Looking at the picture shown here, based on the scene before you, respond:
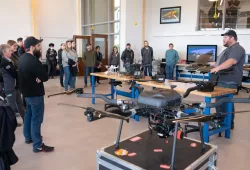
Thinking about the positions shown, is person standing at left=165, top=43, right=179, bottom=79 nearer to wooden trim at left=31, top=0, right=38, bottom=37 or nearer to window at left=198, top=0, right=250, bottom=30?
window at left=198, top=0, right=250, bottom=30

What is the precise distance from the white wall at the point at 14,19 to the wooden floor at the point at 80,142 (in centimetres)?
564

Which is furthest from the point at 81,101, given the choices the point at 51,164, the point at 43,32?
the point at 43,32

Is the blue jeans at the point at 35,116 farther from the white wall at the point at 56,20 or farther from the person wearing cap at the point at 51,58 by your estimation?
the white wall at the point at 56,20

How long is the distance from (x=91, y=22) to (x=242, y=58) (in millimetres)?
8720

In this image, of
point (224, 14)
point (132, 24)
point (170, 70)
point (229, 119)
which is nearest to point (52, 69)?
point (132, 24)

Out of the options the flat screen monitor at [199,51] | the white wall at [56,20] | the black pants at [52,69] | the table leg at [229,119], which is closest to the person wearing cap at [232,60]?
the table leg at [229,119]

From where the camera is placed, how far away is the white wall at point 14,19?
8.68m

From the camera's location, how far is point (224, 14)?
7973 millimetres

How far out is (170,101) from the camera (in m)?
1.52

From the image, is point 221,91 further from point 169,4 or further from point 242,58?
point 169,4

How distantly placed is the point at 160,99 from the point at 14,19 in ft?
29.9

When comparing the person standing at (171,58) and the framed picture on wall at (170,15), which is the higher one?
the framed picture on wall at (170,15)

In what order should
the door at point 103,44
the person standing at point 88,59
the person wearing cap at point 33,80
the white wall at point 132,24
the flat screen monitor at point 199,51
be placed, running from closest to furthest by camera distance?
the person wearing cap at point 33,80 → the person standing at point 88,59 → the flat screen monitor at point 199,51 → the white wall at point 132,24 → the door at point 103,44

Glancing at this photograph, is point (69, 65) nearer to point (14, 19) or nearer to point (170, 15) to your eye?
point (14, 19)
